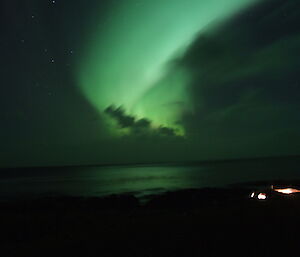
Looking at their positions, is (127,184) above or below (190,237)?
below

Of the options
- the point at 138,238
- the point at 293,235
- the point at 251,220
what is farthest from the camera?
the point at 251,220

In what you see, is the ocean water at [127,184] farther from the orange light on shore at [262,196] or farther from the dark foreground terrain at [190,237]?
the dark foreground terrain at [190,237]

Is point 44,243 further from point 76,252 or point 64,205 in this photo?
point 64,205

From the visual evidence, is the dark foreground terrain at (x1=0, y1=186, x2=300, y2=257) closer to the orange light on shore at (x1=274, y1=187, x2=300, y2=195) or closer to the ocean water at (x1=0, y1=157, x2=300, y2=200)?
the orange light on shore at (x1=274, y1=187, x2=300, y2=195)

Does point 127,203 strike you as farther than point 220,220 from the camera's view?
Yes

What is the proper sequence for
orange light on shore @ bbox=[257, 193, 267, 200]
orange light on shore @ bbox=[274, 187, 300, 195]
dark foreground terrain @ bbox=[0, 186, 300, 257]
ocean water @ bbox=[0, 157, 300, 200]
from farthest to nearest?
ocean water @ bbox=[0, 157, 300, 200], orange light on shore @ bbox=[257, 193, 267, 200], orange light on shore @ bbox=[274, 187, 300, 195], dark foreground terrain @ bbox=[0, 186, 300, 257]

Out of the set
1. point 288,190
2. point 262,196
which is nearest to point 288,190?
point 288,190

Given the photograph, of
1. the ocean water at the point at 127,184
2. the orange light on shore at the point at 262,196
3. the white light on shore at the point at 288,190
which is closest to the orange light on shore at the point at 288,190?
the white light on shore at the point at 288,190

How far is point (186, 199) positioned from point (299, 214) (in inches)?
965

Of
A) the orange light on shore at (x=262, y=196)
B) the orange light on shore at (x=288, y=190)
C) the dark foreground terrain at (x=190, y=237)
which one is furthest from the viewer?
the orange light on shore at (x=262, y=196)

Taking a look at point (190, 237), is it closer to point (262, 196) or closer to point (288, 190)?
point (262, 196)

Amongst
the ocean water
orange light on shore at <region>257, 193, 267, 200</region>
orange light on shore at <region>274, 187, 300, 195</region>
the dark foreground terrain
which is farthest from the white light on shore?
the ocean water

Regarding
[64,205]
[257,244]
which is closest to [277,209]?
[257,244]

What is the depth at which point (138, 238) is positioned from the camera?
1192cm
